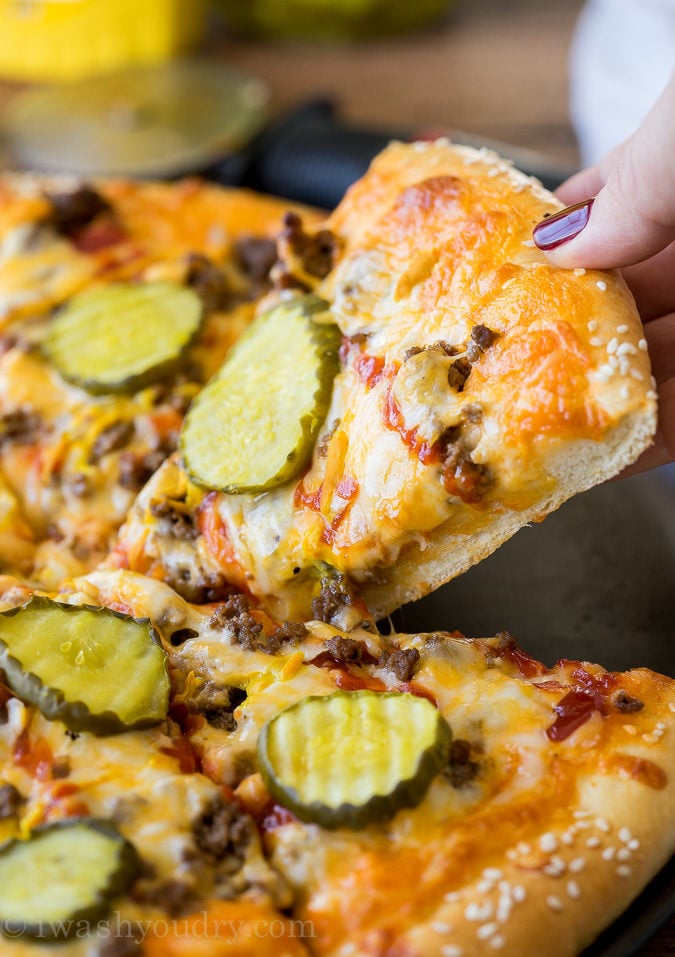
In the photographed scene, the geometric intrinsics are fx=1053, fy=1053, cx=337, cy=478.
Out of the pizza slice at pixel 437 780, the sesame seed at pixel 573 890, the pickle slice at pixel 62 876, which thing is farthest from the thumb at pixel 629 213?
the pickle slice at pixel 62 876

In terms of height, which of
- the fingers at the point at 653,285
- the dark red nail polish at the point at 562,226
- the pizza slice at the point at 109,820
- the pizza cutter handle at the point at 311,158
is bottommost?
the pizza slice at the point at 109,820

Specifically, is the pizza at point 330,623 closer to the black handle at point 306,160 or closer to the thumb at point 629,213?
the thumb at point 629,213

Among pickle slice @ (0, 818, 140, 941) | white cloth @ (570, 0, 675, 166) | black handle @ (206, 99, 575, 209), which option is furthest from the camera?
white cloth @ (570, 0, 675, 166)

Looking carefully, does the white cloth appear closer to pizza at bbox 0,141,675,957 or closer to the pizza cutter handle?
the pizza cutter handle

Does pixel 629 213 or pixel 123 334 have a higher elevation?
pixel 629 213

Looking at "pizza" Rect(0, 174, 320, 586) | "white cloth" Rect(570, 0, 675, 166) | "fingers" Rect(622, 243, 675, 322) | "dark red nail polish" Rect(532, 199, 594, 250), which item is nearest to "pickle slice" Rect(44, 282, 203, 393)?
"pizza" Rect(0, 174, 320, 586)

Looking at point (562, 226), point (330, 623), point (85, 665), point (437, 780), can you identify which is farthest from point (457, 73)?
point (437, 780)

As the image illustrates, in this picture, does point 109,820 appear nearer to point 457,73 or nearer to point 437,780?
point 437,780
